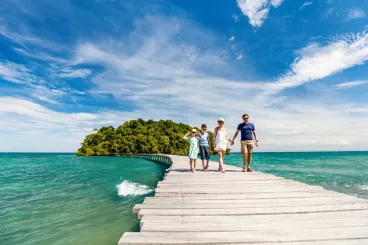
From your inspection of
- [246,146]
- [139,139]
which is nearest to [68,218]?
[246,146]

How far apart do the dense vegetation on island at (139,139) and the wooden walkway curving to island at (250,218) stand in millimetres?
60165

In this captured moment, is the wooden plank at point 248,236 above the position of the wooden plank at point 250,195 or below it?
below

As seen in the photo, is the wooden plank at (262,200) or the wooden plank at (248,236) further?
the wooden plank at (262,200)

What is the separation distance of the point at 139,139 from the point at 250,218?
63.6 meters

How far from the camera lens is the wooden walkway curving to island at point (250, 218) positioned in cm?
269

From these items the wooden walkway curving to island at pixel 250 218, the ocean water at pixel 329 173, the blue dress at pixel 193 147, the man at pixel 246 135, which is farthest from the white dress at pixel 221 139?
the ocean water at pixel 329 173

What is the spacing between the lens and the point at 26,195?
10883mm

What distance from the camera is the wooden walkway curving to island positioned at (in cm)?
269

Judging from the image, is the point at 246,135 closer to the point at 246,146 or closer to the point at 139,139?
the point at 246,146

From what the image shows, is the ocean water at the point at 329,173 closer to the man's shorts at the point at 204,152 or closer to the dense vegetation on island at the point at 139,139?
the man's shorts at the point at 204,152

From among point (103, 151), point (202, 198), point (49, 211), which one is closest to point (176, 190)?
point (202, 198)

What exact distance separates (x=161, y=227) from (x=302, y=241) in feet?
5.74

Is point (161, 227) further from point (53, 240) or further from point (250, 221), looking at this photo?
point (53, 240)

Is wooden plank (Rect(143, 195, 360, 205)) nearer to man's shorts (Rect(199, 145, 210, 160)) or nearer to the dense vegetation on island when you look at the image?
man's shorts (Rect(199, 145, 210, 160))
